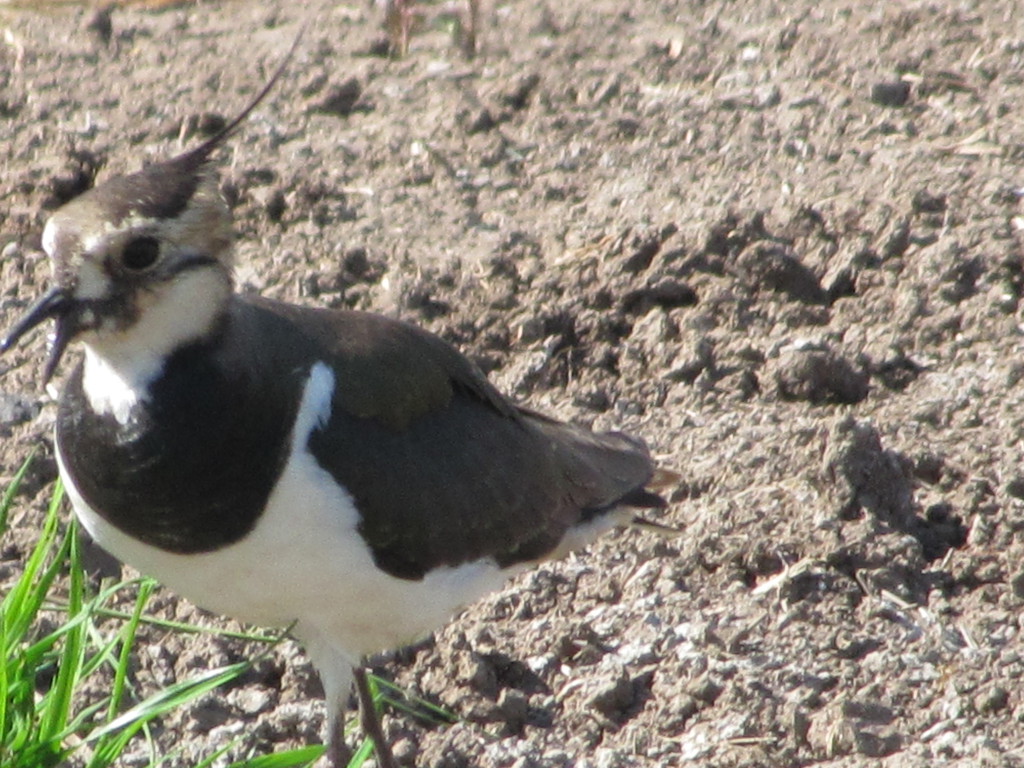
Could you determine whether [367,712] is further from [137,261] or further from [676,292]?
[676,292]

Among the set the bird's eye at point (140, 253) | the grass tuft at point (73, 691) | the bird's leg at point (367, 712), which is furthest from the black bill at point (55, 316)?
the bird's leg at point (367, 712)

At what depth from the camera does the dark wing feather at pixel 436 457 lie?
4215mm

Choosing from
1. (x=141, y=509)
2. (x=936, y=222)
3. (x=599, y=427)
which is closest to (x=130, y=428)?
(x=141, y=509)

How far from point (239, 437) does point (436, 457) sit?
60 centimetres

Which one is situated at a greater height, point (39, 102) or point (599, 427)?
point (39, 102)

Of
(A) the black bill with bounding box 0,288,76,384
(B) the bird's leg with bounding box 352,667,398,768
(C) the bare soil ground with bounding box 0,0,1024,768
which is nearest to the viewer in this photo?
(A) the black bill with bounding box 0,288,76,384

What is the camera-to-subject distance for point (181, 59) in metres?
7.30

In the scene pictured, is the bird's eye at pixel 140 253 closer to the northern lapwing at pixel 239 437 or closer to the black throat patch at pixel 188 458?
the northern lapwing at pixel 239 437

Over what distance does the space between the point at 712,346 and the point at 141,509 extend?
7.43ft

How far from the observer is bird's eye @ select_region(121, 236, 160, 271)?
12.8 ft

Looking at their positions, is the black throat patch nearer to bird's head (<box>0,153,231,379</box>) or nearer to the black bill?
bird's head (<box>0,153,231,379</box>)

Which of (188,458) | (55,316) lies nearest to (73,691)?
(188,458)

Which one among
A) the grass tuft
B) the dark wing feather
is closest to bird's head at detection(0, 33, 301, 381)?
the dark wing feather

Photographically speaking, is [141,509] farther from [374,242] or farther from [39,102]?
[39,102]
